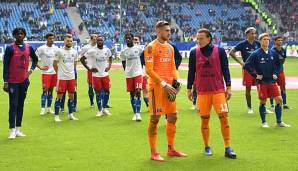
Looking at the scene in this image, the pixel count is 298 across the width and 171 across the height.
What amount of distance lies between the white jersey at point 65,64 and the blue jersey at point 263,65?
15.0 feet

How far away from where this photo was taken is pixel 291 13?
60.3 m

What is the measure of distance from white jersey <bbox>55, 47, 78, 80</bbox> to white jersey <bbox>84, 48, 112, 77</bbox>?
Answer: 3.16 ft

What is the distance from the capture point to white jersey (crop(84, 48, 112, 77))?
573 inches

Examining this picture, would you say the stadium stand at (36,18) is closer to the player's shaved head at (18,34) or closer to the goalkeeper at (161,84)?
the player's shaved head at (18,34)

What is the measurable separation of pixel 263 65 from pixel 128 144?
12.3 ft

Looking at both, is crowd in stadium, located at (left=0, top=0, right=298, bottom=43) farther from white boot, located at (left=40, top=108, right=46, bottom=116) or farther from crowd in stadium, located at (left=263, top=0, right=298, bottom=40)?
white boot, located at (left=40, top=108, right=46, bottom=116)

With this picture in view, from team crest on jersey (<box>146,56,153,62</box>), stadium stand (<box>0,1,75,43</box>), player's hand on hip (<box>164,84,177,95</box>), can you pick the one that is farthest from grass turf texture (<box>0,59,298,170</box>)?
stadium stand (<box>0,1,75,43</box>)

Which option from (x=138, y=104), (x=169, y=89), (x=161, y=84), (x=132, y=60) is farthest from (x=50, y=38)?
(x=169, y=89)

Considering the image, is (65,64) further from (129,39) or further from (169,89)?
(169,89)

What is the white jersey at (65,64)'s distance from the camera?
13.6 m

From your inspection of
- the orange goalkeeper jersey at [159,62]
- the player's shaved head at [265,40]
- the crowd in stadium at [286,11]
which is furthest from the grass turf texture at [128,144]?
the crowd in stadium at [286,11]

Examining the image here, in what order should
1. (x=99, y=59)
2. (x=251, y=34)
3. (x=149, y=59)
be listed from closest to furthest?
1. (x=149, y=59)
2. (x=251, y=34)
3. (x=99, y=59)

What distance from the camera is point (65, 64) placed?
13641 mm

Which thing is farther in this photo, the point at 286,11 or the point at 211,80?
the point at 286,11
